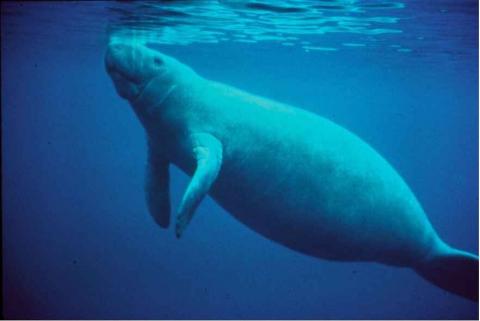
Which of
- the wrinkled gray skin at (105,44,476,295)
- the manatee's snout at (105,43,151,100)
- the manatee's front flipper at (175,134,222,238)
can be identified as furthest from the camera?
the wrinkled gray skin at (105,44,476,295)

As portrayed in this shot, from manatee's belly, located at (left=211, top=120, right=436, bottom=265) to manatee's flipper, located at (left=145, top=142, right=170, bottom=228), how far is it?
0.92 metres

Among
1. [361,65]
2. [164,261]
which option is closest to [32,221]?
[164,261]

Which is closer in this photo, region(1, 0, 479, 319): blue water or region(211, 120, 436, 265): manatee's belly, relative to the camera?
region(211, 120, 436, 265): manatee's belly

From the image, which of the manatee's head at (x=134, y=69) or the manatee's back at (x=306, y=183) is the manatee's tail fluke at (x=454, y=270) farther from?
the manatee's head at (x=134, y=69)

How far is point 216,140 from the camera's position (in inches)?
251

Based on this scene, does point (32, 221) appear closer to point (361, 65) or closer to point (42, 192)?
point (42, 192)

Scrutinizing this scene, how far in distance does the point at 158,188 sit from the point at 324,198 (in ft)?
8.25

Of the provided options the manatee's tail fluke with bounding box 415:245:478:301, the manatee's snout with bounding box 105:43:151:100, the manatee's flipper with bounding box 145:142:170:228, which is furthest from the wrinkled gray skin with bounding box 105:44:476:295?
the manatee's flipper with bounding box 145:142:170:228

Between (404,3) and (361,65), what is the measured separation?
1187 centimetres

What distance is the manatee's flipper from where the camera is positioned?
725 cm

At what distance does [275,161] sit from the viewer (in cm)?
648

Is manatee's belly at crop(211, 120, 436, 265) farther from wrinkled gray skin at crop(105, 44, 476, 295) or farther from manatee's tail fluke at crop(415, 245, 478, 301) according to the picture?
manatee's tail fluke at crop(415, 245, 478, 301)

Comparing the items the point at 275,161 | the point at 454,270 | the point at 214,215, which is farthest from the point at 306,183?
the point at 214,215

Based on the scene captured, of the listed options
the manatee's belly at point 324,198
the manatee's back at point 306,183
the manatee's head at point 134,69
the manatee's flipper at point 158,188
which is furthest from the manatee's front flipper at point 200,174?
the manatee's flipper at point 158,188
